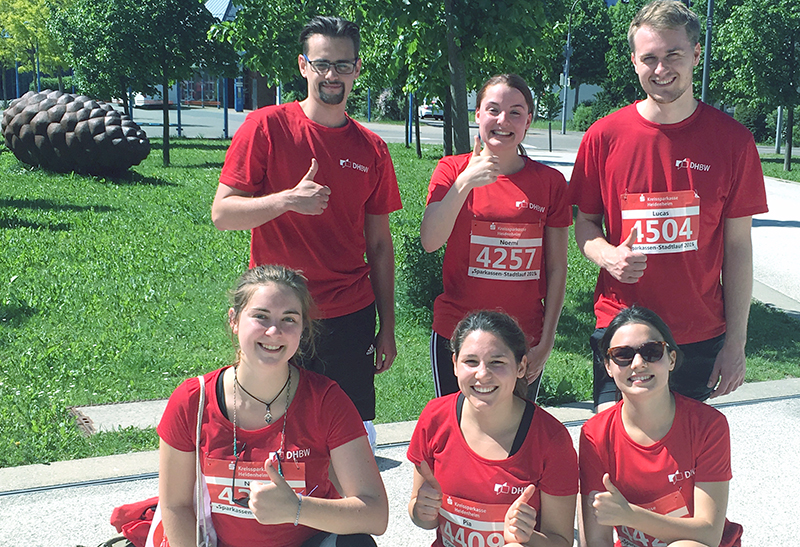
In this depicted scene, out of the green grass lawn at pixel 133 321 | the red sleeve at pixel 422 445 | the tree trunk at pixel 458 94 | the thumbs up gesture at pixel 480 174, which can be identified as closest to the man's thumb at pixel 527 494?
the red sleeve at pixel 422 445

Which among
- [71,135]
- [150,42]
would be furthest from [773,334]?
[150,42]

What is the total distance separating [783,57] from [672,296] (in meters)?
22.5

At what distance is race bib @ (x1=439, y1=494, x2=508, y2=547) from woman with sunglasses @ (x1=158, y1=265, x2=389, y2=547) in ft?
0.83

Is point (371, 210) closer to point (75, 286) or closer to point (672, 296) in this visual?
point (672, 296)

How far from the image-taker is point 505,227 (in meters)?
3.34

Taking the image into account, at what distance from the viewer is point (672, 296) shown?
318 cm

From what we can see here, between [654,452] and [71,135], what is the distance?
44.4 ft

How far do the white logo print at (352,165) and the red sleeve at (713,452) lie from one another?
1.59 meters

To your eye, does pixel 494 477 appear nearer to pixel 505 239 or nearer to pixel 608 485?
pixel 608 485

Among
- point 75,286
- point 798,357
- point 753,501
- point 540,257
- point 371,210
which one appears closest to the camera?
point 540,257

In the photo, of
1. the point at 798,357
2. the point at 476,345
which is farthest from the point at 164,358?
the point at 798,357

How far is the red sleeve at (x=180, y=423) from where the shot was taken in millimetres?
2846

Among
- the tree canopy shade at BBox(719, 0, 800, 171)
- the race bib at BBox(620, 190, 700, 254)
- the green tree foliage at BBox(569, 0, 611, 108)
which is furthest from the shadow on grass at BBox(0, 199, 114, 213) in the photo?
the green tree foliage at BBox(569, 0, 611, 108)

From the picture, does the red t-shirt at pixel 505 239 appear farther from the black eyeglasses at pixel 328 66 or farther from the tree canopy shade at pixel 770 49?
the tree canopy shade at pixel 770 49
